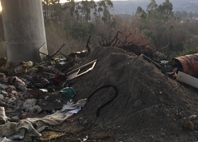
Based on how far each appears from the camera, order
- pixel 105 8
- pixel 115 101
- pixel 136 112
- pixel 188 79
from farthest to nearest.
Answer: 1. pixel 105 8
2. pixel 188 79
3. pixel 115 101
4. pixel 136 112

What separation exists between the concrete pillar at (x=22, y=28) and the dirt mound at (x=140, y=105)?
4404 mm

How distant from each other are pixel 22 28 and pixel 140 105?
671 centimetres

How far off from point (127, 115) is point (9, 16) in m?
7.15

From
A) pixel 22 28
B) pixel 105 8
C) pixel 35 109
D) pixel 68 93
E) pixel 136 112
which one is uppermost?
pixel 105 8

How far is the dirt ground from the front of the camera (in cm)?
388

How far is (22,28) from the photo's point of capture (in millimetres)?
9383

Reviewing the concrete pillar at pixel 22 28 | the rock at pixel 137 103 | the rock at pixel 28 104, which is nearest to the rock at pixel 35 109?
the rock at pixel 28 104

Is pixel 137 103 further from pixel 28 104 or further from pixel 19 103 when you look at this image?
pixel 19 103

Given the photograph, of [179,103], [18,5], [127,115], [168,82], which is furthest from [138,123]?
[18,5]

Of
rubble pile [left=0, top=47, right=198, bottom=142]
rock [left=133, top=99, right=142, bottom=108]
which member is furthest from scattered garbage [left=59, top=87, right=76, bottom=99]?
rock [left=133, top=99, right=142, bottom=108]

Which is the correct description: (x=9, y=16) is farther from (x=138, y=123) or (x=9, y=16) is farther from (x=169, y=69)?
(x=138, y=123)

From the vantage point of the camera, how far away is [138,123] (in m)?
4.14

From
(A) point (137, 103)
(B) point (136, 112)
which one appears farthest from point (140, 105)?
(B) point (136, 112)

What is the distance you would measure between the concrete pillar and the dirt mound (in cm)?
440
